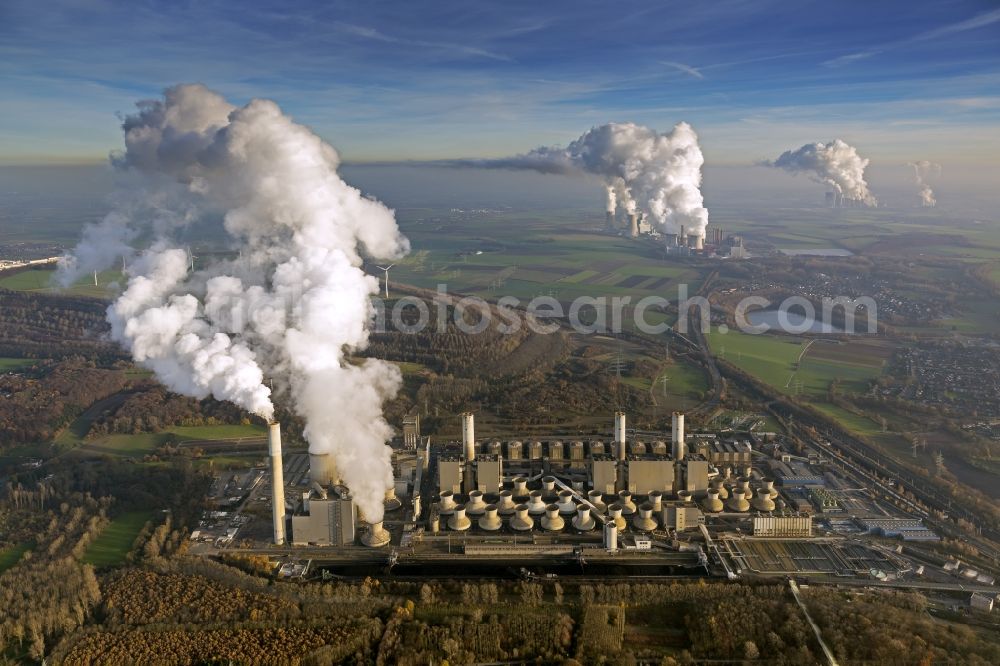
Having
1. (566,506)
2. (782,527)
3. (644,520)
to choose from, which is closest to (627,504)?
(644,520)

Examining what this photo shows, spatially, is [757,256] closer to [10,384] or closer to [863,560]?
[863,560]

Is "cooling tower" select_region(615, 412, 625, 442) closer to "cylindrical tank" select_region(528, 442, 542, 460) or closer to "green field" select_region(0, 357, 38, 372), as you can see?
"cylindrical tank" select_region(528, 442, 542, 460)

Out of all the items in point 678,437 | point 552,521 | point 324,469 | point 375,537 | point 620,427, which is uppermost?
point 620,427

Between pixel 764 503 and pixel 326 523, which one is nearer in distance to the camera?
pixel 326 523

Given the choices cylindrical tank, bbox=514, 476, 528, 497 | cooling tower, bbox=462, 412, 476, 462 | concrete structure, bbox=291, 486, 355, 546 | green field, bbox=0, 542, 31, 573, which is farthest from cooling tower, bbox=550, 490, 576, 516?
green field, bbox=0, 542, 31, 573

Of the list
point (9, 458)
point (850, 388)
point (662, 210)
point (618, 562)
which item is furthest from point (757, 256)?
point (9, 458)

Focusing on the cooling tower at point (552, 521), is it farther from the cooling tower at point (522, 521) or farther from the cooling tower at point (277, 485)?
the cooling tower at point (277, 485)

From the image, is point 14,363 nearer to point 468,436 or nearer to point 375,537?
point 468,436
